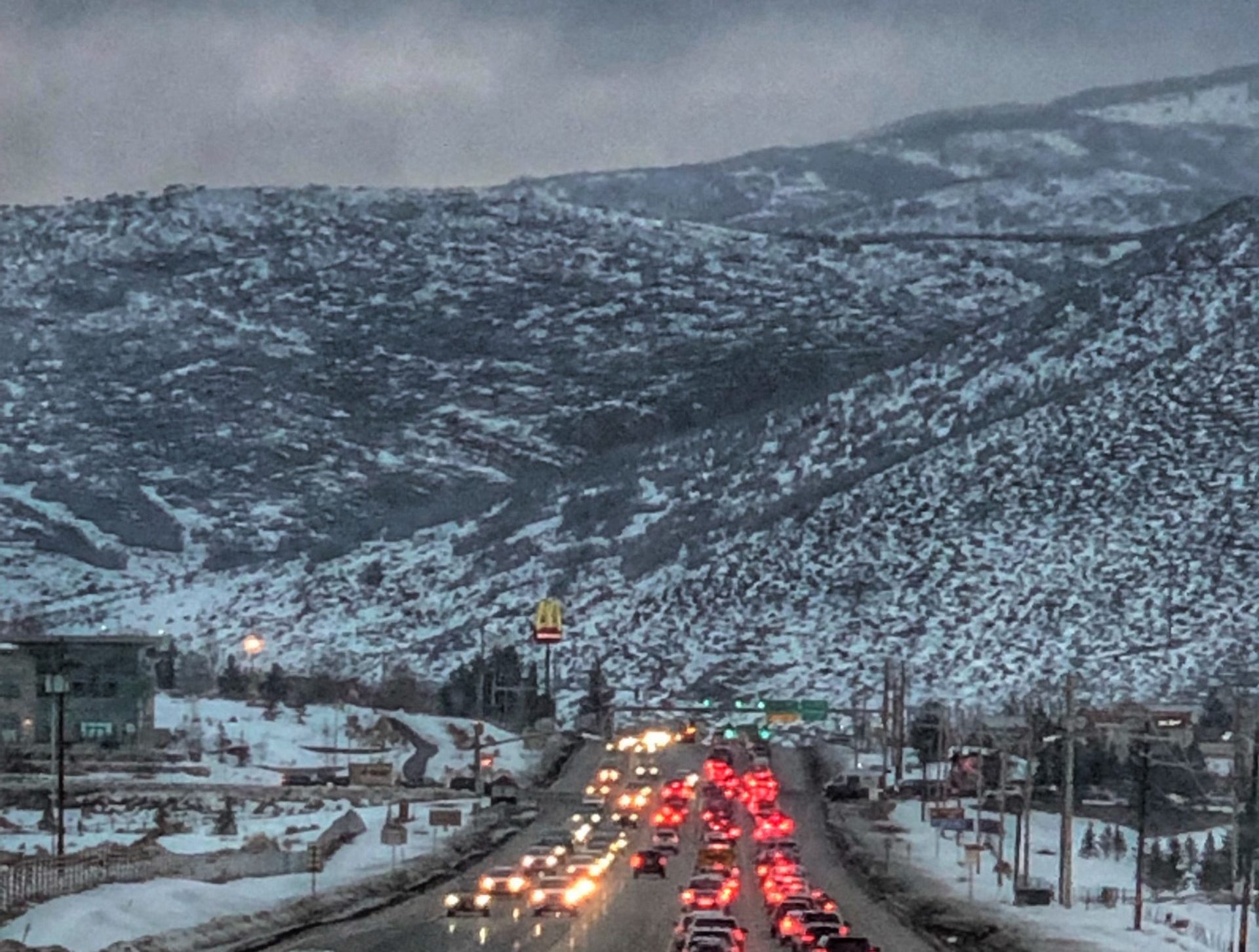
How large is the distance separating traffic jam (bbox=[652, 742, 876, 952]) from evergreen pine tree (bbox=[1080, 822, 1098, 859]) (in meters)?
12.5

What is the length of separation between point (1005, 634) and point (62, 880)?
112344mm

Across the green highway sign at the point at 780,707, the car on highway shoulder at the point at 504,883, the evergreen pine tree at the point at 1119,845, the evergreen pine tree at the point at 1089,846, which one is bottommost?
the evergreen pine tree at the point at 1119,845

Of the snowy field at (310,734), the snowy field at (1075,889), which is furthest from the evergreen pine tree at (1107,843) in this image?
the snowy field at (310,734)

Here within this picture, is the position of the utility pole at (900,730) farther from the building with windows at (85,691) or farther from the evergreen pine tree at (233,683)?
the evergreen pine tree at (233,683)

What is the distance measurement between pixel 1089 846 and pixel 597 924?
47503 millimetres

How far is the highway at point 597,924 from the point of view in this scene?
58.0 meters

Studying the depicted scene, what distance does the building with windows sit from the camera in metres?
132

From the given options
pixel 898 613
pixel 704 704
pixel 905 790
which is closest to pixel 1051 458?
pixel 898 613

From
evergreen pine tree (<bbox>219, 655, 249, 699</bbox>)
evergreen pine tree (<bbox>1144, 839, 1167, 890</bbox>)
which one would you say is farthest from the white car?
evergreen pine tree (<bbox>219, 655, 249, 699</bbox>)

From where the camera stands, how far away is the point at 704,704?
15650 cm

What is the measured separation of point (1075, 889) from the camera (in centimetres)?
8975

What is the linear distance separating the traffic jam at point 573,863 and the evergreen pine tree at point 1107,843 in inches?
751

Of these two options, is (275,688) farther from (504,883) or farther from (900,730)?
(504,883)

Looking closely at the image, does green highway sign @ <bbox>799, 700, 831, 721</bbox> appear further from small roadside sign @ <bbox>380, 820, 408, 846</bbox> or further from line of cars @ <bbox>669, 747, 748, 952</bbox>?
small roadside sign @ <bbox>380, 820, 408, 846</bbox>
